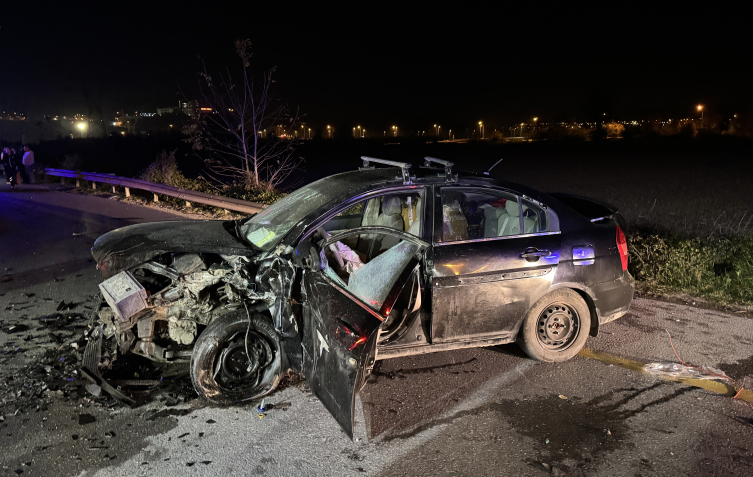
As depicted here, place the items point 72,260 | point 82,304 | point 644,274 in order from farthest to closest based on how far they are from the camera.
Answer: point 72,260 < point 644,274 < point 82,304

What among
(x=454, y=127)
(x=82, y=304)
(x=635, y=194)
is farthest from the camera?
(x=454, y=127)

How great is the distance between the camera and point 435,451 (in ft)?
11.2

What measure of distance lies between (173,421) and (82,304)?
3.07 meters

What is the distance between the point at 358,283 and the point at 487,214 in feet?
4.44

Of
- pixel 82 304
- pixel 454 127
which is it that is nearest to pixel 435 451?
pixel 82 304

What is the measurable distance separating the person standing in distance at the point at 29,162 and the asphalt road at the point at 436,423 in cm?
1919

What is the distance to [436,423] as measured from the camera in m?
3.74

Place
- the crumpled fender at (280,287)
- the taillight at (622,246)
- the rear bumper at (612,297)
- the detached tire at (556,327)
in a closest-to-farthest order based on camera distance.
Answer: the crumpled fender at (280,287) → the detached tire at (556,327) → the rear bumper at (612,297) → the taillight at (622,246)

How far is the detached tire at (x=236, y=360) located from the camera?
390 centimetres

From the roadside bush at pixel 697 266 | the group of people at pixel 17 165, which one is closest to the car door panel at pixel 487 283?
the roadside bush at pixel 697 266

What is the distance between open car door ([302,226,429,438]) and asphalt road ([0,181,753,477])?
1.44ft

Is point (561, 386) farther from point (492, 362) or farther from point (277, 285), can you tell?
point (277, 285)

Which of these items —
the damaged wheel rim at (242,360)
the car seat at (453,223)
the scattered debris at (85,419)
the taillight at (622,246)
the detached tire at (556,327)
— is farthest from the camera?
the taillight at (622,246)

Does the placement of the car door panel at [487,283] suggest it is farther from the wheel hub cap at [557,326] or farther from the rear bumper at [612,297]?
the rear bumper at [612,297]
